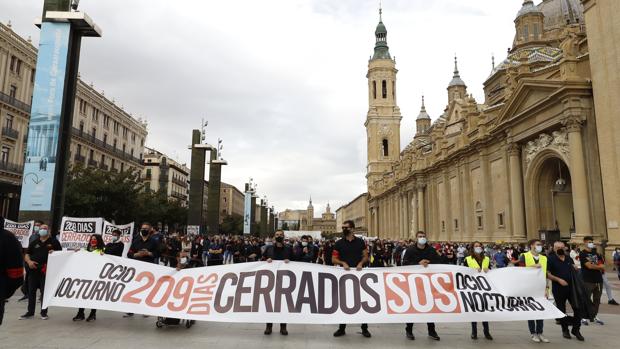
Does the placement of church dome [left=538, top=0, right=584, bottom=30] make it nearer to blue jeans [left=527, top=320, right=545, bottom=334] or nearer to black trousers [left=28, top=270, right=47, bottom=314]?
blue jeans [left=527, top=320, right=545, bottom=334]

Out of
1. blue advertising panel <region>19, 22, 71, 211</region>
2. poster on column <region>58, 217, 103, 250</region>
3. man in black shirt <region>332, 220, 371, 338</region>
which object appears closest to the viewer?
man in black shirt <region>332, 220, 371, 338</region>

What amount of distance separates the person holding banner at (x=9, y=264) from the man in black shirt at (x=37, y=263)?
4389 millimetres

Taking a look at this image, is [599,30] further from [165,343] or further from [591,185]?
[165,343]

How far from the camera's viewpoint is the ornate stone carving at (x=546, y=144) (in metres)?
24.2

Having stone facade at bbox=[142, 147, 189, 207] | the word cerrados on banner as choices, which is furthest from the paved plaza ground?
stone facade at bbox=[142, 147, 189, 207]

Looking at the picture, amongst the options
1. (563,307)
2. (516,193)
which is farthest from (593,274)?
(516,193)

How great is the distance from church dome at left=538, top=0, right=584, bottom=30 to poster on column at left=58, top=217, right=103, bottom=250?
53521mm

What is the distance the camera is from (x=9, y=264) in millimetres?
4656

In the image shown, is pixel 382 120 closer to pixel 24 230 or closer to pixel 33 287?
pixel 24 230

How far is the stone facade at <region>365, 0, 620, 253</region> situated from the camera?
21.6m

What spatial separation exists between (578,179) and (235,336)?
21431mm

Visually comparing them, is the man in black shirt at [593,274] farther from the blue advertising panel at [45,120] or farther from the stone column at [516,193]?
the stone column at [516,193]

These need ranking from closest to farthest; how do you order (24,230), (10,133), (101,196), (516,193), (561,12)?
(24,230) < (516,193) < (101,196) < (10,133) < (561,12)

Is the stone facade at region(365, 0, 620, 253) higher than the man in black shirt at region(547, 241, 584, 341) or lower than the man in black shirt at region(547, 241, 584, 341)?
higher
